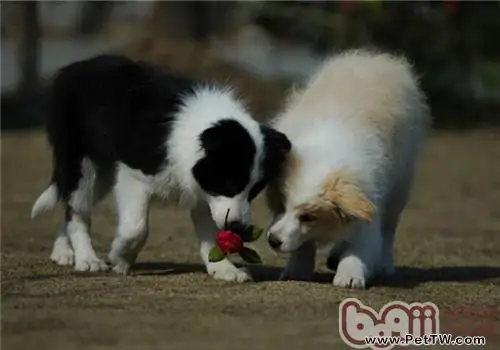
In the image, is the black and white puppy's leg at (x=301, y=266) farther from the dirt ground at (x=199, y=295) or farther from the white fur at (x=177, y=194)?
the white fur at (x=177, y=194)

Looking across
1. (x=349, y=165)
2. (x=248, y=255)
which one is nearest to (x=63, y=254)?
(x=248, y=255)

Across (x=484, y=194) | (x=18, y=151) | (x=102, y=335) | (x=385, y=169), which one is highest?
(x=385, y=169)

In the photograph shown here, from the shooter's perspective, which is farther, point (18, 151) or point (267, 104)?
point (267, 104)

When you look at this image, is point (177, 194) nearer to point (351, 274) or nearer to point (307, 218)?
point (307, 218)

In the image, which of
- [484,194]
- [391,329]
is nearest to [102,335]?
[391,329]

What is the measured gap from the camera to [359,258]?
6258mm

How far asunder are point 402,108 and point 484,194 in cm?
532

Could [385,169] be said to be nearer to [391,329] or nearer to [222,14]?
[391,329]

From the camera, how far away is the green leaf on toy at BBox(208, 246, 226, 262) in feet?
20.4

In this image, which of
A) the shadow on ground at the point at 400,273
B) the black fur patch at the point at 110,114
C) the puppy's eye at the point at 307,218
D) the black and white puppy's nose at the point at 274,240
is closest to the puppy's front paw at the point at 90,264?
the shadow on ground at the point at 400,273

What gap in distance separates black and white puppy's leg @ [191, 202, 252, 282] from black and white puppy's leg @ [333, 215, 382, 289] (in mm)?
536

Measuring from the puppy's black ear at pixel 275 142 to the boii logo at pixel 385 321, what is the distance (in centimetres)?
85

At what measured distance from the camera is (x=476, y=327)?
17.6 feet

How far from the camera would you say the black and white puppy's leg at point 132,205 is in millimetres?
6375
